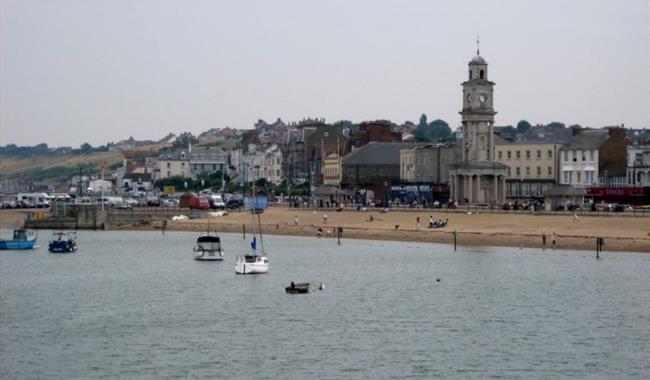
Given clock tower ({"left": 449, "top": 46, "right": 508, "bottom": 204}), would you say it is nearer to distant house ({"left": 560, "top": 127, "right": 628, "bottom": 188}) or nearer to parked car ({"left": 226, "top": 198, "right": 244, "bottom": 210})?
distant house ({"left": 560, "top": 127, "right": 628, "bottom": 188})

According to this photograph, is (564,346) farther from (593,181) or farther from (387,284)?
(593,181)

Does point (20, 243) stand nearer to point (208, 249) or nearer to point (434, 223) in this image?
point (208, 249)

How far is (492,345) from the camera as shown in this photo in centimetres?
5478

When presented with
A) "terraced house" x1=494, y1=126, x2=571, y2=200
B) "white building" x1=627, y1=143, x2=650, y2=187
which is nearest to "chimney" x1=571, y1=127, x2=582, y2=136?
"terraced house" x1=494, y1=126, x2=571, y2=200

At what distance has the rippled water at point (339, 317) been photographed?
50938mm

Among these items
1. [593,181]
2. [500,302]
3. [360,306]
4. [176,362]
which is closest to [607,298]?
[500,302]

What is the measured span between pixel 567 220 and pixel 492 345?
5384cm

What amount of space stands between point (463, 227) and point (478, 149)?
2056 cm

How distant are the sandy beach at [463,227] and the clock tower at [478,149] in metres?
6.07

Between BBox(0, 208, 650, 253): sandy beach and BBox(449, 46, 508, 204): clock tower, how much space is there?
607 cm

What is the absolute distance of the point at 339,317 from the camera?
62562 mm

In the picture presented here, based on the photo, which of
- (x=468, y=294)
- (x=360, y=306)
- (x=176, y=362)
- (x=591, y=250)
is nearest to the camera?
(x=176, y=362)

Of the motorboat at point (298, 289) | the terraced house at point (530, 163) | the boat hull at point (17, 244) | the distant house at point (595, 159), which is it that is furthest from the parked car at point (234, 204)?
the motorboat at point (298, 289)

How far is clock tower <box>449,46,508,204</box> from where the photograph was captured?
127250 mm
